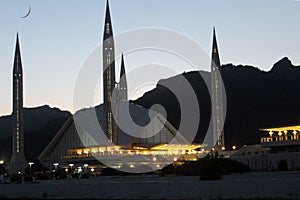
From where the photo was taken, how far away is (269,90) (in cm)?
10325

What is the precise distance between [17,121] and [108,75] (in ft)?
48.2

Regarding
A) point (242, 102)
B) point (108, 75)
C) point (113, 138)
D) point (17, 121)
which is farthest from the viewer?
point (242, 102)

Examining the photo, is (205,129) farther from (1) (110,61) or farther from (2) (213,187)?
(2) (213,187)

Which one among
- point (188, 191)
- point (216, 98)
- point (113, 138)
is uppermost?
point (216, 98)

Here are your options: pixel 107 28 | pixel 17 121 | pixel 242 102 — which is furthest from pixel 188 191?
pixel 242 102

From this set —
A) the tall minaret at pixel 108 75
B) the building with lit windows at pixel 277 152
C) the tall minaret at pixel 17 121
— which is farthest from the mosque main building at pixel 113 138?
the building with lit windows at pixel 277 152

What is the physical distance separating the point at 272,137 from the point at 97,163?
786 inches

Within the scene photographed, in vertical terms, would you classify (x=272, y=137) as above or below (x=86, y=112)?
below

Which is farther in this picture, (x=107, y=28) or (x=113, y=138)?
(x=113, y=138)

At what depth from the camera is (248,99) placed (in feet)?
334

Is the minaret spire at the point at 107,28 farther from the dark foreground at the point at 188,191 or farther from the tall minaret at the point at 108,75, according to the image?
the dark foreground at the point at 188,191

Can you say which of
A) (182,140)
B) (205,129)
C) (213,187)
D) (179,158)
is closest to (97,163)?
(179,158)

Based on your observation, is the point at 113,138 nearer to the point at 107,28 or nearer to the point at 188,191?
the point at 107,28

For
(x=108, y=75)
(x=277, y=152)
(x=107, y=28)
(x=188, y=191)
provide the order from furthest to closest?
(x=108, y=75) → (x=107, y=28) → (x=277, y=152) → (x=188, y=191)
